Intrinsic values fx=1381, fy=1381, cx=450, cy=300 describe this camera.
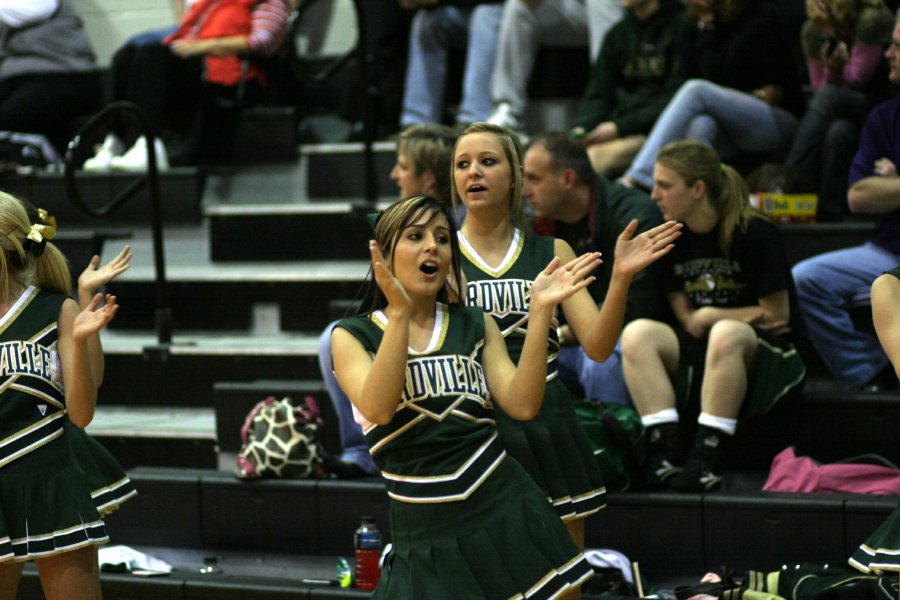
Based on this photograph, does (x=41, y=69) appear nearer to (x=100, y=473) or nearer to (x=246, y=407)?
(x=246, y=407)

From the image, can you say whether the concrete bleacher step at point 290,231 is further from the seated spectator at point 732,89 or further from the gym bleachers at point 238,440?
the seated spectator at point 732,89

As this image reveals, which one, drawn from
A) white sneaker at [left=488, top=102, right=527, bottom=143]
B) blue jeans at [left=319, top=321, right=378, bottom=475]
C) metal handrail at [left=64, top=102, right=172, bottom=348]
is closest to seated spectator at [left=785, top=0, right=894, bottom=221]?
white sneaker at [left=488, top=102, right=527, bottom=143]

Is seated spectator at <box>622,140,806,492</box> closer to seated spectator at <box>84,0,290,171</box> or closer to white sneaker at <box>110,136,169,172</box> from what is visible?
seated spectator at <box>84,0,290,171</box>

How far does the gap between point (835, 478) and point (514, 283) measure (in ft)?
4.76

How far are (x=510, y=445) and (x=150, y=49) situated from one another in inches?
161

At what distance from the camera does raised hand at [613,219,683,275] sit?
3105mm

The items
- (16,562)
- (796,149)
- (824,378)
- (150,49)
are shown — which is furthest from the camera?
(150,49)

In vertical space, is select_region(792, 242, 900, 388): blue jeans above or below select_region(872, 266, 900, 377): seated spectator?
below

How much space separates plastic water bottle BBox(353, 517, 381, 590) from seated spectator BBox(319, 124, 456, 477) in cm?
35

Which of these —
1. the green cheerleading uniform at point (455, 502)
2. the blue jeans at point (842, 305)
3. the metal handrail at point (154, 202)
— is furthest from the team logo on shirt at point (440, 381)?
the metal handrail at point (154, 202)

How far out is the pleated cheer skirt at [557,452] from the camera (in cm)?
346

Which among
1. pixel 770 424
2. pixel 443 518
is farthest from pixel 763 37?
pixel 443 518

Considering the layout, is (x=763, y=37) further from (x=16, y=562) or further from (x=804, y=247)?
(x=16, y=562)

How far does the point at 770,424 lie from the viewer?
4629 millimetres
